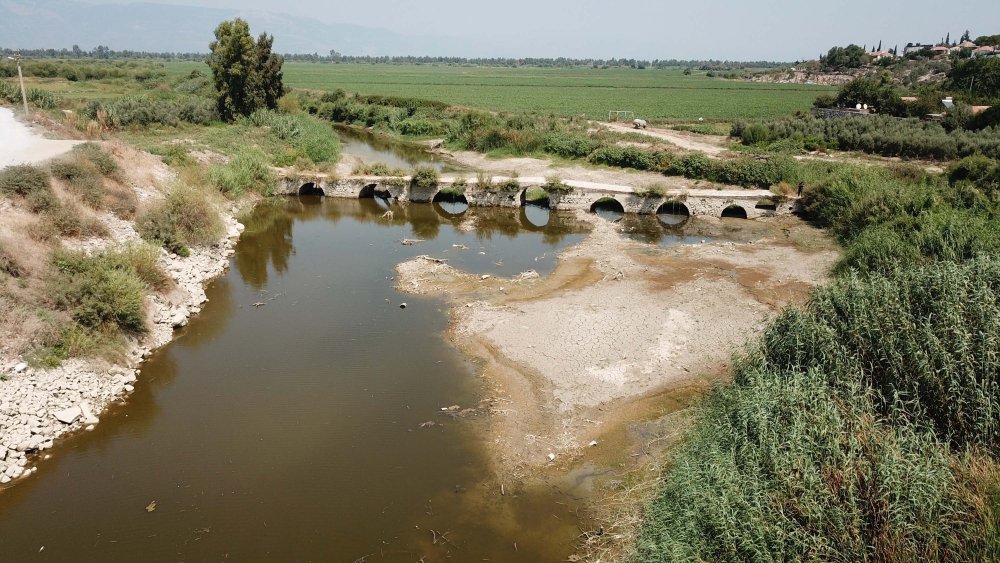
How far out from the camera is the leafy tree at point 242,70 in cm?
4625

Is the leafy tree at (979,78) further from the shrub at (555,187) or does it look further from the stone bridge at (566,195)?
the shrub at (555,187)

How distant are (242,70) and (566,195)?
101ft

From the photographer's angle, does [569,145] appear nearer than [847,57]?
Yes

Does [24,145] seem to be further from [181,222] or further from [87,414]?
[87,414]

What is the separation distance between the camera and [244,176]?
34.9 metres

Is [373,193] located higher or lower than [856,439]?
higher

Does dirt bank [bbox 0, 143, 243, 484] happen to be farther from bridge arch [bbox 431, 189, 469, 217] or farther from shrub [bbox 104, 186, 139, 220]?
bridge arch [bbox 431, 189, 469, 217]

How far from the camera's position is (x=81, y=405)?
562 inches

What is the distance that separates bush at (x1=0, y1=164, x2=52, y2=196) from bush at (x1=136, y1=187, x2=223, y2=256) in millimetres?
3294

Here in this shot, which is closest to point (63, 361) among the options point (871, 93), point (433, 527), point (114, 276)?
point (114, 276)

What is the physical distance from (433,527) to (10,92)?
5268cm

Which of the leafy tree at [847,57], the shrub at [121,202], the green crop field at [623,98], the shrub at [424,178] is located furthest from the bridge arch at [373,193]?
the leafy tree at [847,57]

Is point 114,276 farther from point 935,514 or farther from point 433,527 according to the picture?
point 935,514

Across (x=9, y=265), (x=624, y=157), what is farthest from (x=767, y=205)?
(x=9, y=265)
